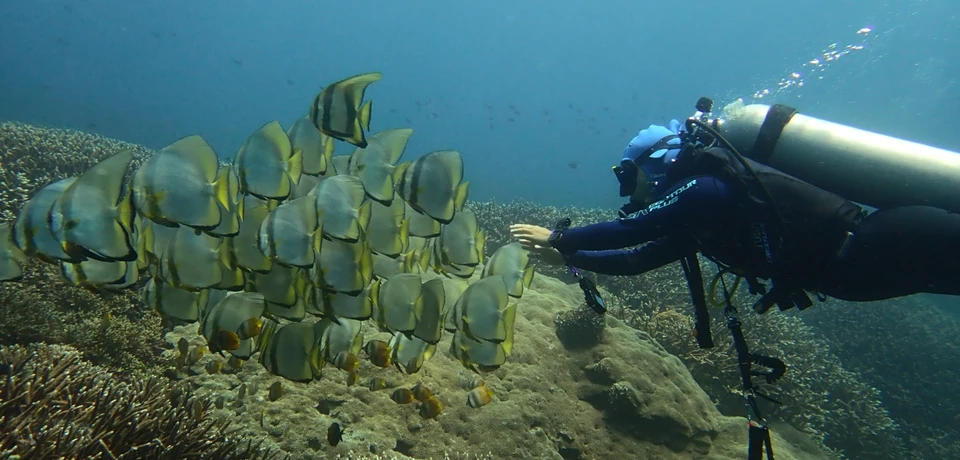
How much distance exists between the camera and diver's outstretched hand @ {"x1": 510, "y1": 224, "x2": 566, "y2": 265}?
4355 millimetres

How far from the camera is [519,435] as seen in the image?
15.0 feet

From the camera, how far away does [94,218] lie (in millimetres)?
1920

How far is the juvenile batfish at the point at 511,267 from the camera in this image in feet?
10.5

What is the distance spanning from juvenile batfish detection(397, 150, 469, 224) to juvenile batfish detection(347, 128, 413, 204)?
0.09 meters

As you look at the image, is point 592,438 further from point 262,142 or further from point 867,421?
point 867,421

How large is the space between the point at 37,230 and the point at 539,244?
3.51 meters

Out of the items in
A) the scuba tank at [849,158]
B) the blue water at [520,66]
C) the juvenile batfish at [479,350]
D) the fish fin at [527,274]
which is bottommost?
the juvenile batfish at [479,350]

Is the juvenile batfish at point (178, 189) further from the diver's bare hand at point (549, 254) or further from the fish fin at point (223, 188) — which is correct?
the diver's bare hand at point (549, 254)

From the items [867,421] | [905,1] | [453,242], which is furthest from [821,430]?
[905,1]

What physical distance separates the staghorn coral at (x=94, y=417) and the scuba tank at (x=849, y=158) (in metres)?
4.91

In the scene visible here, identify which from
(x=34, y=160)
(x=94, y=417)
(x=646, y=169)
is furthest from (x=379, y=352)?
(x=34, y=160)

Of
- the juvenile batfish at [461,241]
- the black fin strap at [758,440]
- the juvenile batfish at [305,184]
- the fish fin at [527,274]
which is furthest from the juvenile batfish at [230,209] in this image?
the black fin strap at [758,440]

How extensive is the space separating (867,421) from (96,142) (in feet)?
63.3

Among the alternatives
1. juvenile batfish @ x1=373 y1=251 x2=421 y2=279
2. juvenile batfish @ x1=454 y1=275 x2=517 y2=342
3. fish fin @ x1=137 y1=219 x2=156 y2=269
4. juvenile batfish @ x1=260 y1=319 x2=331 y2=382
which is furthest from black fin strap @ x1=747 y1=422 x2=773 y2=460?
fish fin @ x1=137 y1=219 x2=156 y2=269
